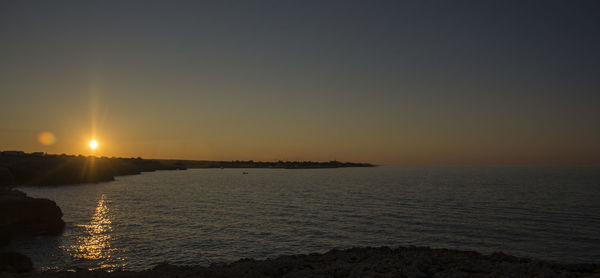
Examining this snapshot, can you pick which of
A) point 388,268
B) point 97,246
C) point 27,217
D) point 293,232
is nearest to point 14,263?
point 97,246

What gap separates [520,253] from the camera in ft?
83.6

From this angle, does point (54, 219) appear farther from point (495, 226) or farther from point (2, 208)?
point (495, 226)

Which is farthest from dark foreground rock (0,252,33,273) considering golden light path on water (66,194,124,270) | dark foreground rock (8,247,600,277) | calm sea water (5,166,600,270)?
dark foreground rock (8,247,600,277)

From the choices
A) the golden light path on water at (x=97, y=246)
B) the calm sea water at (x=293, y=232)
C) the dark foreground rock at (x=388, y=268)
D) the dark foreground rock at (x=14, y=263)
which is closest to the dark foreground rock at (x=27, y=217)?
the calm sea water at (x=293, y=232)

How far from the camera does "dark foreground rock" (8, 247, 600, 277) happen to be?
15.8 m

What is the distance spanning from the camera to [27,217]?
3234 centimetres

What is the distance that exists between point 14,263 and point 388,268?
892 inches

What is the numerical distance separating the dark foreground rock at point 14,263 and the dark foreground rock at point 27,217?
35.1 feet

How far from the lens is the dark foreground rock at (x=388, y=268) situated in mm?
15812

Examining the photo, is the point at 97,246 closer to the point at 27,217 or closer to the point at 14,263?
the point at 14,263

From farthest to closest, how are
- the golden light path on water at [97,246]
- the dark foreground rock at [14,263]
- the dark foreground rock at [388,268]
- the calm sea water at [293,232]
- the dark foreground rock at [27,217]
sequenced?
the dark foreground rock at [27,217]
the calm sea water at [293,232]
the golden light path on water at [97,246]
the dark foreground rock at [14,263]
the dark foreground rock at [388,268]

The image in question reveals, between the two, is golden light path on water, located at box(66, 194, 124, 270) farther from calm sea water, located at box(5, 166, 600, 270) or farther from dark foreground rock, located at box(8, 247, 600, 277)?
dark foreground rock, located at box(8, 247, 600, 277)

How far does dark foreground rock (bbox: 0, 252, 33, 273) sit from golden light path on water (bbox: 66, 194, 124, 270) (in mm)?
3886

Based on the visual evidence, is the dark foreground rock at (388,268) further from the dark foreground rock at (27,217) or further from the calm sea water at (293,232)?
the dark foreground rock at (27,217)
